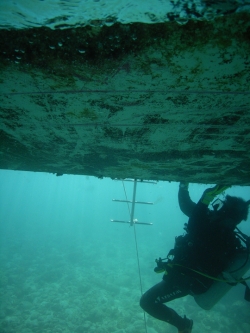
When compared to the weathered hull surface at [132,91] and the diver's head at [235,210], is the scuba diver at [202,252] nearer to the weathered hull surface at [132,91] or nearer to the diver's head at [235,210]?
the diver's head at [235,210]

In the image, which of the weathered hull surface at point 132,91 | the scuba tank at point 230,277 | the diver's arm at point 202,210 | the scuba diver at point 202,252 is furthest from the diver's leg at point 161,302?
the weathered hull surface at point 132,91

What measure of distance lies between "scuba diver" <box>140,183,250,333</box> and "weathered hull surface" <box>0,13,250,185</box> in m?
1.54

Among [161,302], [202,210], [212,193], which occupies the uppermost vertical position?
[212,193]

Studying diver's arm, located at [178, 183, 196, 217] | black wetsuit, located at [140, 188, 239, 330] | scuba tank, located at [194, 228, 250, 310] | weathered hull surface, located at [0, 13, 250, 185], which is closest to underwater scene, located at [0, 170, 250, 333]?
black wetsuit, located at [140, 188, 239, 330]

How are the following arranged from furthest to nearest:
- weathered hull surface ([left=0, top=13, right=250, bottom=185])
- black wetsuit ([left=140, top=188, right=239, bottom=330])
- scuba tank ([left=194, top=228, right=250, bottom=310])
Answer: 1. black wetsuit ([left=140, top=188, right=239, bottom=330])
2. scuba tank ([left=194, top=228, right=250, bottom=310])
3. weathered hull surface ([left=0, top=13, right=250, bottom=185])

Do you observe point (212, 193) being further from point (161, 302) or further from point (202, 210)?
point (161, 302)

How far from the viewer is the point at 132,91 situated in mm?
1438

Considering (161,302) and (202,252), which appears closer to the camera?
(202,252)

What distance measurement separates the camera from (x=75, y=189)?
162375 mm

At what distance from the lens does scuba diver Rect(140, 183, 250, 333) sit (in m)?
3.49

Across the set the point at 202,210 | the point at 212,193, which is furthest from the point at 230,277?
the point at 212,193

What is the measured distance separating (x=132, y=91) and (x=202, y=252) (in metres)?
3.51

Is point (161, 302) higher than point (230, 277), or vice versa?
point (230, 277)

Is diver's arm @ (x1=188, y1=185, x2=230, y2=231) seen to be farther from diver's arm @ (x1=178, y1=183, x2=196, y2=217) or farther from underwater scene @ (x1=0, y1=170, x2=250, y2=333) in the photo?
underwater scene @ (x1=0, y1=170, x2=250, y2=333)
